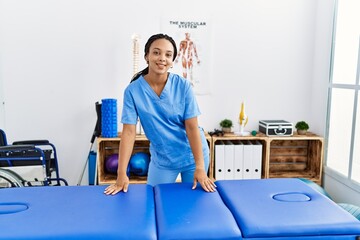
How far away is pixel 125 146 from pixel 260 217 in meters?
0.74

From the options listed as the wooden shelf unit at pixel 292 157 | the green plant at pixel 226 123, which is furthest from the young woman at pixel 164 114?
the wooden shelf unit at pixel 292 157

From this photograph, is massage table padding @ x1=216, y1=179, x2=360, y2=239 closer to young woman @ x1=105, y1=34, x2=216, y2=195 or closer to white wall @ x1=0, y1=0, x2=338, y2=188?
young woman @ x1=105, y1=34, x2=216, y2=195

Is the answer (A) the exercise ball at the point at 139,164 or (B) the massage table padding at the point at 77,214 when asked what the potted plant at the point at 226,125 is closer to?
(A) the exercise ball at the point at 139,164

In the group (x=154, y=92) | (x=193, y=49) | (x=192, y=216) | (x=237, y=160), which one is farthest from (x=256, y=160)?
(x=192, y=216)

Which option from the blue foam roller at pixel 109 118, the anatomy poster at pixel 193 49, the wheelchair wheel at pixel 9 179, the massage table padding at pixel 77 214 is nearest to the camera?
the massage table padding at pixel 77 214

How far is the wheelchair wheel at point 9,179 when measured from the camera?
2509 mm

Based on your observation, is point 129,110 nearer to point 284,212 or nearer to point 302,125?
point 284,212

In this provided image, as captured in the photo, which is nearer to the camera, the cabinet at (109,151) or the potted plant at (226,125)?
the cabinet at (109,151)

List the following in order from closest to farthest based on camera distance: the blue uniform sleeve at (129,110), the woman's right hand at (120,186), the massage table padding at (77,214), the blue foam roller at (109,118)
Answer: the massage table padding at (77,214) → the woman's right hand at (120,186) → the blue uniform sleeve at (129,110) → the blue foam roller at (109,118)

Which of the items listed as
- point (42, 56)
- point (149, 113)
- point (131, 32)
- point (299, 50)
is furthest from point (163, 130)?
point (299, 50)

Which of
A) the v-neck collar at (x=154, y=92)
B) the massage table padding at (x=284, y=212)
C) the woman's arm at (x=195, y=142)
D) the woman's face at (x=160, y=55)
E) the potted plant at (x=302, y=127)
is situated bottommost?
the massage table padding at (x=284, y=212)

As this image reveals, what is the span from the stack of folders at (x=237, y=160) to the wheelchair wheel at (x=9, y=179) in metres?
1.64

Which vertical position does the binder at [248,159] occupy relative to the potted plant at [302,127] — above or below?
below

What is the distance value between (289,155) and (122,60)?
188cm
